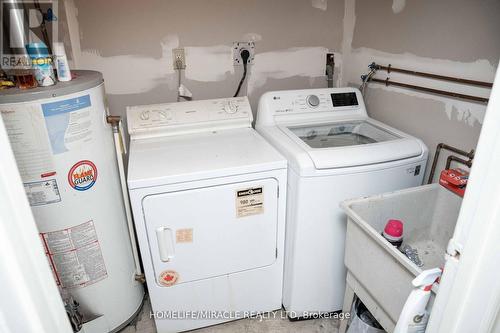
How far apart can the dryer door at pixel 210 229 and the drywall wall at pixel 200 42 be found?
878 millimetres

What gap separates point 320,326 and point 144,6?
2.02 m

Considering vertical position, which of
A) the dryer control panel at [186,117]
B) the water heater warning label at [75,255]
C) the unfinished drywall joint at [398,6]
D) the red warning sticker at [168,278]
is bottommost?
the red warning sticker at [168,278]

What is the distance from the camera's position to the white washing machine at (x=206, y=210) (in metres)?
1.37

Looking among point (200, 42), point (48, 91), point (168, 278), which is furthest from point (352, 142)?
point (48, 91)

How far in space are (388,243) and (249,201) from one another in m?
0.61

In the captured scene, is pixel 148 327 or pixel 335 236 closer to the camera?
pixel 335 236

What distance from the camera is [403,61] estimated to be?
68.1 inches

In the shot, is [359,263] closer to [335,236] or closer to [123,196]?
[335,236]

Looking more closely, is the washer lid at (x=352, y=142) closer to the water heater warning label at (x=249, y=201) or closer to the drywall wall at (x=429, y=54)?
the drywall wall at (x=429, y=54)

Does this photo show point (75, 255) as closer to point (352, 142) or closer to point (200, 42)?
point (200, 42)

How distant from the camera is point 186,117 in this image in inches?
69.7

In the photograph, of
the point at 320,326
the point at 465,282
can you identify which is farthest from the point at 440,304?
the point at 320,326

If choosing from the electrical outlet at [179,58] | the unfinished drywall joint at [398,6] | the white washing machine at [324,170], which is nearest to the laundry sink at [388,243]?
the white washing machine at [324,170]

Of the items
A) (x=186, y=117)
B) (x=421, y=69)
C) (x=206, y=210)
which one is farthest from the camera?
(x=186, y=117)
